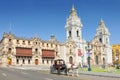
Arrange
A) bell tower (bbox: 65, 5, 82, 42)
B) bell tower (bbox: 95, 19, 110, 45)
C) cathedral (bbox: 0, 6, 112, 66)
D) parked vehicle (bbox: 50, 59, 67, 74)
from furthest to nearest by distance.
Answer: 1. bell tower (bbox: 95, 19, 110, 45)
2. bell tower (bbox: 65, 5, 82, 42)
3. cathedral (bbox: 0, 6, 112, 66)
4. parked vehicle (bbox: 50, 59, 67, 74)

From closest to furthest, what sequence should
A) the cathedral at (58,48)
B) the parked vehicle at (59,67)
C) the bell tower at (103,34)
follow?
the parked vehicle at (59,67) < the cathedral at (58,48) < the bell tower at (103,34)

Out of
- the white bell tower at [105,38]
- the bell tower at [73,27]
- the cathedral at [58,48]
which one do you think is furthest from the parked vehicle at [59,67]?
the white bell tower at [105,38]

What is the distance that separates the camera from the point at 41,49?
80688 millimetres

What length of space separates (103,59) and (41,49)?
37.5m

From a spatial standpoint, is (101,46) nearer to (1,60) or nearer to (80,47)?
(80,47)

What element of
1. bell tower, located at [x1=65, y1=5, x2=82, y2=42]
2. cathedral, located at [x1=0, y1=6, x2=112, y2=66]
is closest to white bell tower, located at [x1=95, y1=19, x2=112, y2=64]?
cathedral, located at [x1=0, y1=6, x2=112, y2=66]

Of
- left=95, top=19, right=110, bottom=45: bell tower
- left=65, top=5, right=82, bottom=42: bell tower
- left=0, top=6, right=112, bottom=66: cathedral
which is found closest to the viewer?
left=0, top=6, right=112, bottom=66: cathedral

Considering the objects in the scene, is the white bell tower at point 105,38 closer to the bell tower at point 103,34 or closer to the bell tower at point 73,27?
the bell tower at point 103,34

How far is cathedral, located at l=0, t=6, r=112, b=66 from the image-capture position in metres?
72.6

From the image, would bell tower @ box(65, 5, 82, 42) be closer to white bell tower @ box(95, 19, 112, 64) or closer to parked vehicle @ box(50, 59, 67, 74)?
white bell tower @ box(95, 19, 112, 64)

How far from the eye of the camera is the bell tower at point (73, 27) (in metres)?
89.1

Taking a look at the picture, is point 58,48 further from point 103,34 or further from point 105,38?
point 105,38

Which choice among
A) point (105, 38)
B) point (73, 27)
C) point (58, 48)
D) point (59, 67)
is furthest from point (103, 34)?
point (59, 67)

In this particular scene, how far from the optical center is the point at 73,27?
89125 millimetres
